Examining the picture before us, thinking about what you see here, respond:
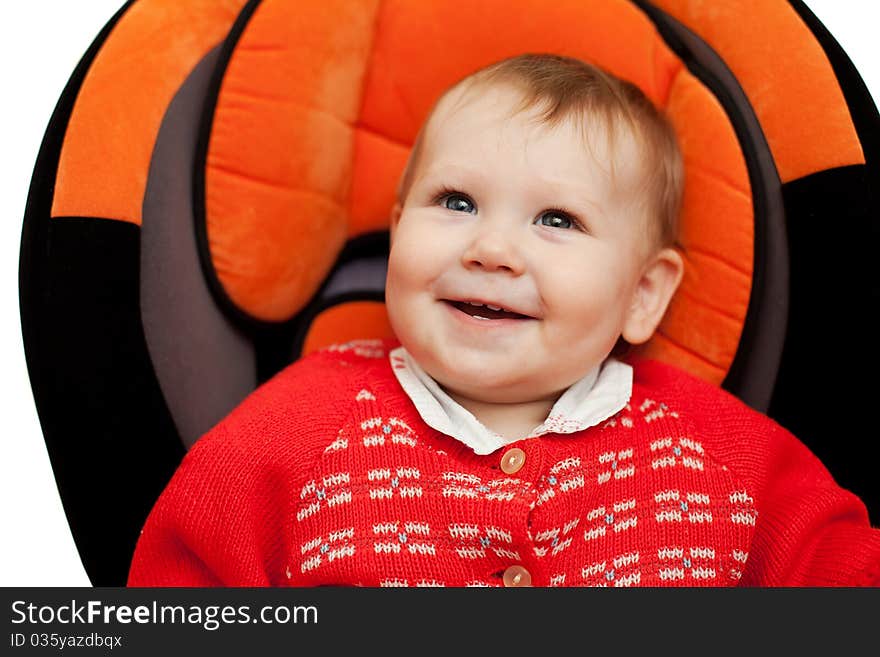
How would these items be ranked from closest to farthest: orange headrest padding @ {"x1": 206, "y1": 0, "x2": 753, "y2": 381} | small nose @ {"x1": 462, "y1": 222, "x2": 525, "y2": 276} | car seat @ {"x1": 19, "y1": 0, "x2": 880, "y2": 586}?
small nose @ {"x1": 462, "y1": 222, "x2": 525, "y2": 276} → car seat @ {"x1": 19, "y1": 0, "x2": 880, "y2": 586} → orange headrest padding @ {"x1": 206, "y1": 0, "x2": 753, "y2": 381}

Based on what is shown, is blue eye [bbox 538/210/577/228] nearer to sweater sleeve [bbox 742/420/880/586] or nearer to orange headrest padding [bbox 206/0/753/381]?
orange headrest padding [bbox 206/0/753/381]

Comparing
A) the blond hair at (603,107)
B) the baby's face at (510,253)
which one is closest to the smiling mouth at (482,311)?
the baby's face at (510,253)

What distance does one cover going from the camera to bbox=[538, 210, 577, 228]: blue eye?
4.03 ft

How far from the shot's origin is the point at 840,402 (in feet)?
4.33

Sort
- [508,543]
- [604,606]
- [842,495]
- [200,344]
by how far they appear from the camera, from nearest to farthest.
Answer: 1. [604,606]
2. [508,543]
3. [842,495]
4. [200,344]

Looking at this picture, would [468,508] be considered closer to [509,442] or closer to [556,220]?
[509,442]

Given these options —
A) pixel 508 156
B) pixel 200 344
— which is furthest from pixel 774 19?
pixel 200 344

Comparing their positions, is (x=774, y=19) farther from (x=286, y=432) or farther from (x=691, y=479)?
(x=286, y=432)

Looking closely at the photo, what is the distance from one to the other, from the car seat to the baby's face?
0.71ft

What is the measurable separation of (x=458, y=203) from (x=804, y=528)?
0.55 metres

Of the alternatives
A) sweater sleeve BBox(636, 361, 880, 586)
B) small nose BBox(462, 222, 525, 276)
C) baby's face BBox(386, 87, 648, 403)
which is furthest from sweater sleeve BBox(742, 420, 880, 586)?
small nose BBox(462, 222, 525, 276)

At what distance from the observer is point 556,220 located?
123cm

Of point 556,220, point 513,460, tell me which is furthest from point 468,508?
point 556,220

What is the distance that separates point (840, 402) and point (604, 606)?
1.54ft
